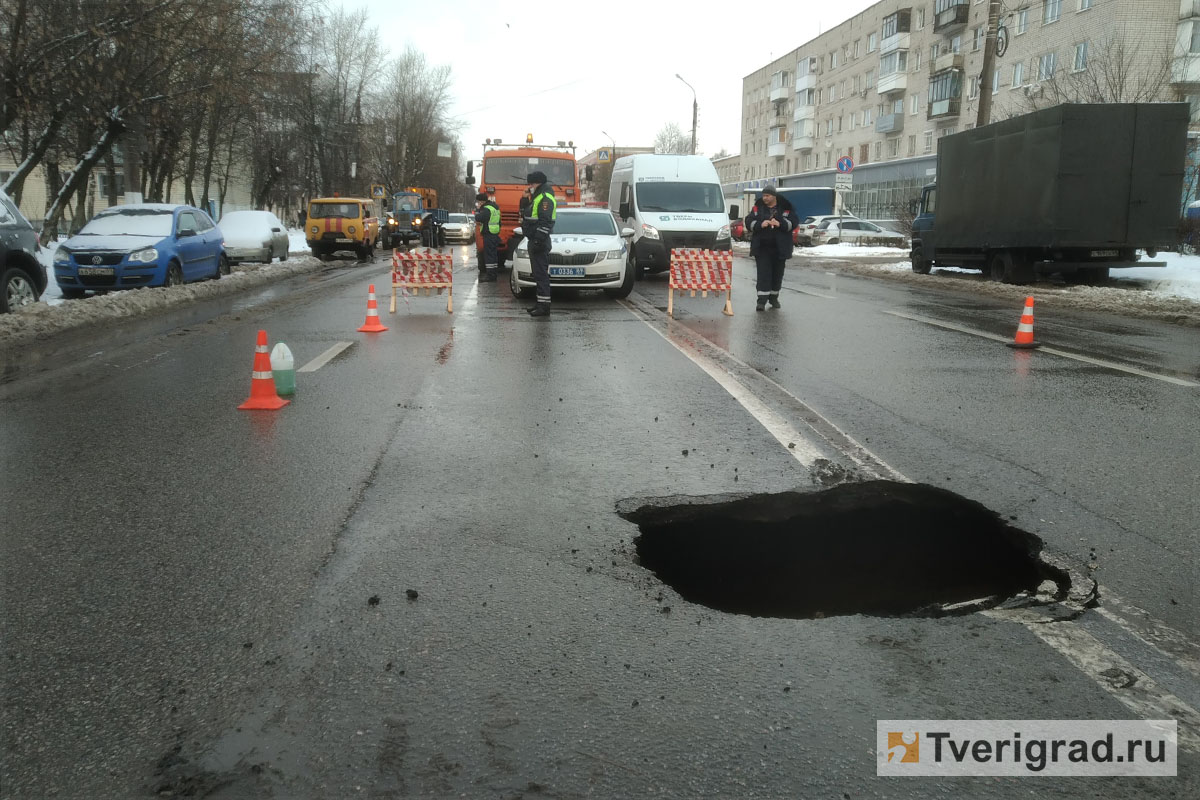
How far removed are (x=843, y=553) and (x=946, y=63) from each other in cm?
5959

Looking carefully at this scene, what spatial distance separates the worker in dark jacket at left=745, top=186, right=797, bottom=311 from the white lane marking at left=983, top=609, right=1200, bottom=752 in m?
11.0

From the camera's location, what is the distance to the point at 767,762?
8.00 feet

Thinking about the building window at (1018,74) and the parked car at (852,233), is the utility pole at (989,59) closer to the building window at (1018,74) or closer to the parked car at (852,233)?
the parked car at (852,233)

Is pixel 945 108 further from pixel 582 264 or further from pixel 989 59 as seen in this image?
pixel 582 264

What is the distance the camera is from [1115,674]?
2.86 metres

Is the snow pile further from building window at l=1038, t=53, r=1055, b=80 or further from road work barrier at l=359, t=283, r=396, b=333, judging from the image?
building window at l=1038, t=53, r=1055, b=80

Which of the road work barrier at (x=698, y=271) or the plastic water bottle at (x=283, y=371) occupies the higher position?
the road work barrier at (x=698, y=271)

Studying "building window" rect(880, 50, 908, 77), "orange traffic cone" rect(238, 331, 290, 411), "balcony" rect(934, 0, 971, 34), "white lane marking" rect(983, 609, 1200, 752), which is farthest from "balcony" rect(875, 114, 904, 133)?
"white lane marking" rect(983, 609, 1200, 752)

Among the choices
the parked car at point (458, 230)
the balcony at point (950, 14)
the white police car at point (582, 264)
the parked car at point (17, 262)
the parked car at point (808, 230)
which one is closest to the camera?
the parked car at point (17, 262)

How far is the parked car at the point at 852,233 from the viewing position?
42.1m

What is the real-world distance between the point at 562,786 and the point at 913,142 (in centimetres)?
6438

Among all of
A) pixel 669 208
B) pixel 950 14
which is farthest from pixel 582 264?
pixel 950 14

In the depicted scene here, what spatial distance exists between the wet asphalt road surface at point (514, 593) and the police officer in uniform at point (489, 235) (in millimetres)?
13096

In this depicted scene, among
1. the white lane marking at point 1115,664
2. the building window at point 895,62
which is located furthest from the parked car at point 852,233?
the white lane marking at point 1115,664
